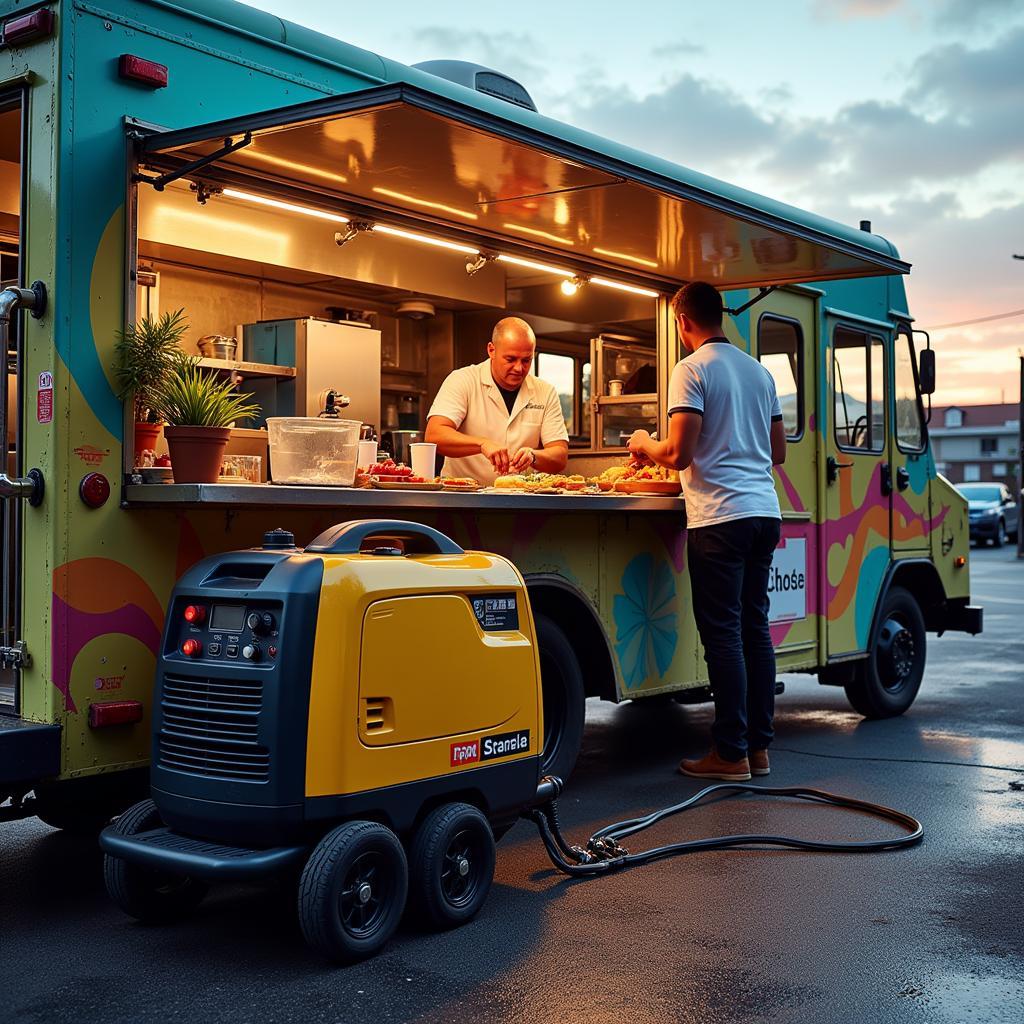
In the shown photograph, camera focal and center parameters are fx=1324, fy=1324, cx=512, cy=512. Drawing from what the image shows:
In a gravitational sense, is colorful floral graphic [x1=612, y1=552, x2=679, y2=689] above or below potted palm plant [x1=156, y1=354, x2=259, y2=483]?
below

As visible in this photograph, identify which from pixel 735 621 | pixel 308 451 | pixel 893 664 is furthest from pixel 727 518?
pixel 893 664

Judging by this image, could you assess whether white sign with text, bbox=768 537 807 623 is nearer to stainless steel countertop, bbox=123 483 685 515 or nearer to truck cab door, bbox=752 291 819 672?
truck cab door, bbox=752 291 819 672

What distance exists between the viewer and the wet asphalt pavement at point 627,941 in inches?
140

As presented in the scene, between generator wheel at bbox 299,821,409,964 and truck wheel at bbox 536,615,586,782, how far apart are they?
1.91 metres

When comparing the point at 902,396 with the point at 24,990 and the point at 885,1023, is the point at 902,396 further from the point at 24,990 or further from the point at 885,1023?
the point at 24,990

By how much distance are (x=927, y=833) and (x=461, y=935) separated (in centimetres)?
234

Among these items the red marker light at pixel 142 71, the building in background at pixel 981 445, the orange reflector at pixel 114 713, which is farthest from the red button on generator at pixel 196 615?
the building in background at pixel 981 445

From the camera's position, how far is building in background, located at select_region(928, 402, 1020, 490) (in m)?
83.1

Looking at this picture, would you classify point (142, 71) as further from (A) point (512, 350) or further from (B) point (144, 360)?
(A) point (512, 350)

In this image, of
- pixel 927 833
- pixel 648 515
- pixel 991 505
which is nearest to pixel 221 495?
pixel 648 515

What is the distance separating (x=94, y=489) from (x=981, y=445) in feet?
284

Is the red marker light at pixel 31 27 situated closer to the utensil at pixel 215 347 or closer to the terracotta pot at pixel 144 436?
the terracotta pot at pixel 144 436

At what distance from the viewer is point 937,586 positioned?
909 centimetres

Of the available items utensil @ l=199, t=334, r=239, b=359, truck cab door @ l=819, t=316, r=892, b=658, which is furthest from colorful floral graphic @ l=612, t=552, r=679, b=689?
utensil @ l=199, t=334, r=239, b=359
